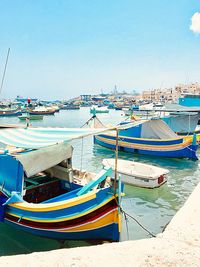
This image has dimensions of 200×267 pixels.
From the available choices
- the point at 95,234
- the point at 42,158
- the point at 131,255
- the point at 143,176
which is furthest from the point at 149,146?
the point at 131,255

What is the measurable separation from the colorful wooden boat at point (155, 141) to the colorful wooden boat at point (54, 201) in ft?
33.2

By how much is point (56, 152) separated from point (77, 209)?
2.62 meters

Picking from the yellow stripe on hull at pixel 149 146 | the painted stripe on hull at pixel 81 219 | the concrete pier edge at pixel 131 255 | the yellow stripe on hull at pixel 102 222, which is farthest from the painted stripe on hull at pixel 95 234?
the yellow stripe on hull at pixel 149 146

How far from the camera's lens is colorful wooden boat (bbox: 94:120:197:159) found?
18.5 meters

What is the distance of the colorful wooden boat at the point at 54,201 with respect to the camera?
7.05 metres

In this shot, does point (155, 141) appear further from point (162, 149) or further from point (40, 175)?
point (40, 175)

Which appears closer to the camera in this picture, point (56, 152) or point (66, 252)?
point (66, 252)

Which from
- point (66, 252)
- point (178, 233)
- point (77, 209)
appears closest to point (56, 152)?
point (77, 209)

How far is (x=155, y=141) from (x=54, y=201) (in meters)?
12.9

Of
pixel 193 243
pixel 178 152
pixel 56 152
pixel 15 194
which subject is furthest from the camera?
pixel 178 152

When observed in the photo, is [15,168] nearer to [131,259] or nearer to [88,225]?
[88,225]

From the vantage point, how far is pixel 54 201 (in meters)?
8.28

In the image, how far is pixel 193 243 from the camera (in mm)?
6207

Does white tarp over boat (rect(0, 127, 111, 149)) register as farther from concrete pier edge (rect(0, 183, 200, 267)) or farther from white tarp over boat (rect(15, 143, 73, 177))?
concrete pier edge (rect(0, 183, 200, 267))
